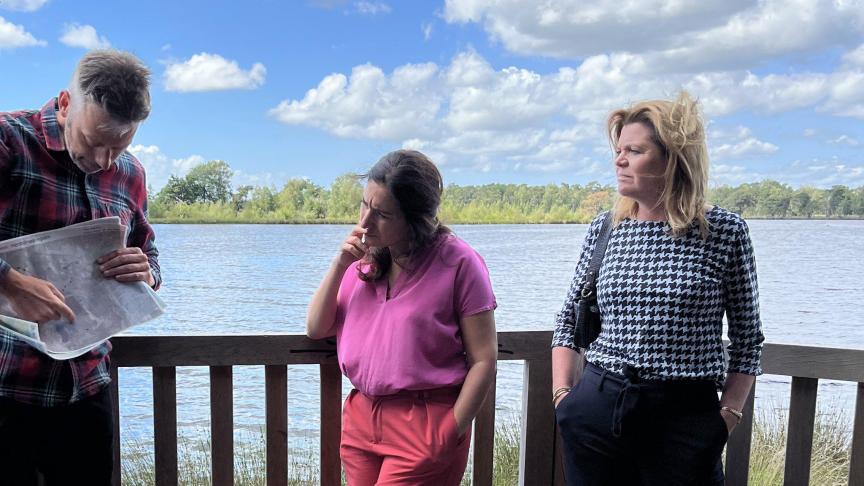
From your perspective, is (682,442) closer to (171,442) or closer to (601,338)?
(601,338)

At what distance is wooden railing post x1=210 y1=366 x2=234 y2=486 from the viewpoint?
1.80 meters

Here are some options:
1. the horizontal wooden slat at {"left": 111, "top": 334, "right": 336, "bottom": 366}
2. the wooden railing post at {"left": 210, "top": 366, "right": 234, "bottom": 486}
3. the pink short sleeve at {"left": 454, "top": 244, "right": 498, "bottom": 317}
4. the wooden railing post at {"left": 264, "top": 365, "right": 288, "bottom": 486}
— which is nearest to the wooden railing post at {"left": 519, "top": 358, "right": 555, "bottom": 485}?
the pink short sleeve at {"left": 454, "top": 244, "right": 498, "bottom": 317}

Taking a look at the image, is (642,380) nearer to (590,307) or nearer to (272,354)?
(590,307)

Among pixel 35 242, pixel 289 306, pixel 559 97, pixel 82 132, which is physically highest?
pixel 559 97

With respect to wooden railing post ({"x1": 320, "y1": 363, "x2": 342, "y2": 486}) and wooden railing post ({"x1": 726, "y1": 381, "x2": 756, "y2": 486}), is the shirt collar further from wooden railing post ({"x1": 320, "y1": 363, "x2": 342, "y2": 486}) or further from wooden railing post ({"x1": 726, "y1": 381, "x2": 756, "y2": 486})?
wooden railing post ({"x1": 726, "y1": 381, "x2": 756, "y2": 486})

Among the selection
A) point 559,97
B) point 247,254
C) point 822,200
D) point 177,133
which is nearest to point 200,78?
point 177,133

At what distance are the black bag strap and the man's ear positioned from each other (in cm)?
125

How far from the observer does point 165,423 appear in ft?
5.88

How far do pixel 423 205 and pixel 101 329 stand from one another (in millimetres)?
758

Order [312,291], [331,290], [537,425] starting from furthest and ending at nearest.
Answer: [312,291] < [537,425] < [331,290]

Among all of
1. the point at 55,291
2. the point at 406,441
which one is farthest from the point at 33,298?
the point at 406,441

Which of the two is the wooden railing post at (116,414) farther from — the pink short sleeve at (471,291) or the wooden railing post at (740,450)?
the wooden railing post at (740,450)

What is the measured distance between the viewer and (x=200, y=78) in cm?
1995

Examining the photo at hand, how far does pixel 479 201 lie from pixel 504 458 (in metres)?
1.87
